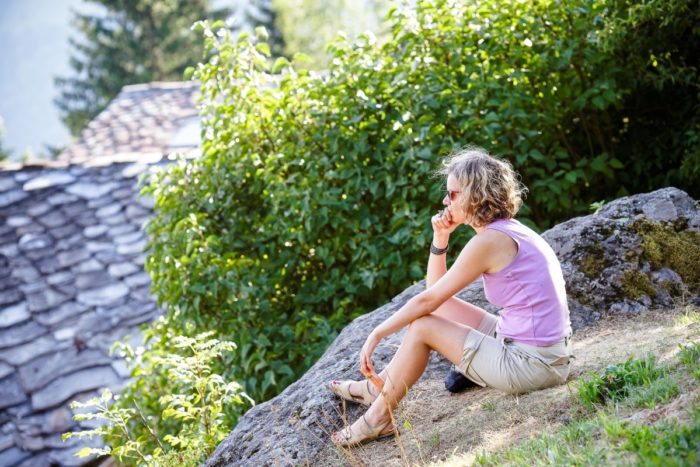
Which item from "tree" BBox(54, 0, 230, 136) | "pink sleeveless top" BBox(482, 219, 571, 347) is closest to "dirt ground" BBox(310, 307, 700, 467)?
"pink sleeveless top" BBox(482, 219, 571, 347)

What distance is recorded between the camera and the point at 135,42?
2791cm

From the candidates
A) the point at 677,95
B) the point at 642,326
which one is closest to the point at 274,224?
the point at 642,326

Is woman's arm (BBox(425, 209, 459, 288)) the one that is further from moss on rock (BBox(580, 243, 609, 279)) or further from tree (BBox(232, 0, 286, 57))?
tree (BBox(232, 0, 286, 57))

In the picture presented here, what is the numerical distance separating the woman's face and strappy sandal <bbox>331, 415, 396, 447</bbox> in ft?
3.29

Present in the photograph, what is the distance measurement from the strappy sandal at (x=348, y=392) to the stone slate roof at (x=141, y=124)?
31.3ft

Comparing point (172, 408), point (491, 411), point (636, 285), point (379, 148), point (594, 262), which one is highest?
point (379, 148)

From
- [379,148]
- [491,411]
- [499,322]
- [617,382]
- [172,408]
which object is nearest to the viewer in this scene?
[617,382]

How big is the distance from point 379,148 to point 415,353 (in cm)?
227

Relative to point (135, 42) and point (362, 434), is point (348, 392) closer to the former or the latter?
point (362, 434)

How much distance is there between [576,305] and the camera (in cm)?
440

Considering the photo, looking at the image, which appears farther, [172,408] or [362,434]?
[172,408]

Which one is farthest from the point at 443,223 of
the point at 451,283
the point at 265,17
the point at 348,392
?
the point at 265,17

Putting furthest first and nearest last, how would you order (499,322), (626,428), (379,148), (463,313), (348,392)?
(379,148) < (463,313) < (348,392) < (499,322) < (626,428)

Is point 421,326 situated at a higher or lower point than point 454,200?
lower
